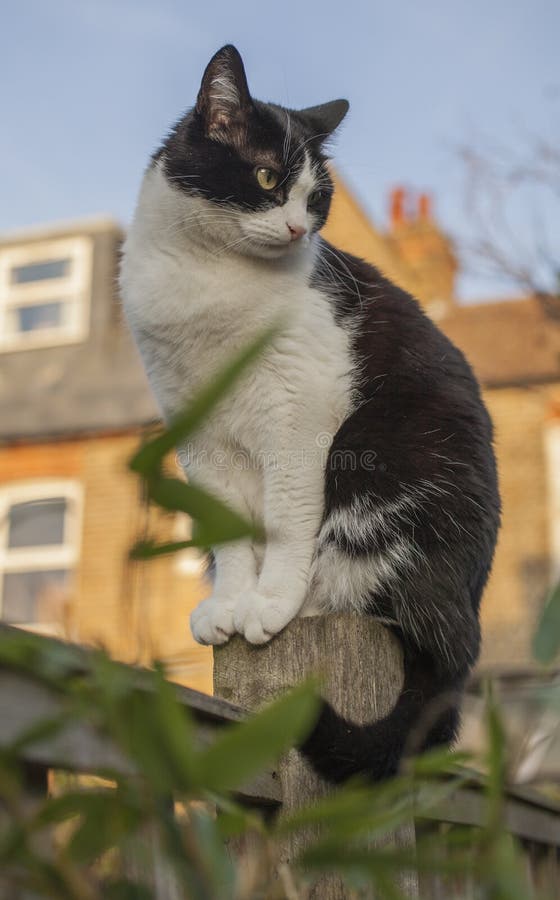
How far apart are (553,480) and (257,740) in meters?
9.46

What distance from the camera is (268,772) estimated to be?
4.61ft

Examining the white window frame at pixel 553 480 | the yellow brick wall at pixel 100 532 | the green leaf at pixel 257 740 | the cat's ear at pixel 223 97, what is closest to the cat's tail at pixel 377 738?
the green leaf at pixel 257 740

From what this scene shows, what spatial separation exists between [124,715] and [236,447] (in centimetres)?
155

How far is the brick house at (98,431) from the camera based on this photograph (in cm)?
888

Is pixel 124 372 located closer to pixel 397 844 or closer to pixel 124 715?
pixel 397 844

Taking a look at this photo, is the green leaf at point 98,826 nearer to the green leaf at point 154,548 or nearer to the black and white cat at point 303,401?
the green leaf at point 154,548

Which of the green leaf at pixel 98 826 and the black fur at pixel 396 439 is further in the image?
the black fur at pixel 396 439

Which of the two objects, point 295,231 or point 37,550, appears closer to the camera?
point 295,231

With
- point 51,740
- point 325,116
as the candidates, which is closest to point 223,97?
point 325,116

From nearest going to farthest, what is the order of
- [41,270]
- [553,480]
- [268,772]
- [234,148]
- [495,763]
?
1. [495,763]
2. [268,772]
3. [234,148]
4. [553,480]
5. [41,270]

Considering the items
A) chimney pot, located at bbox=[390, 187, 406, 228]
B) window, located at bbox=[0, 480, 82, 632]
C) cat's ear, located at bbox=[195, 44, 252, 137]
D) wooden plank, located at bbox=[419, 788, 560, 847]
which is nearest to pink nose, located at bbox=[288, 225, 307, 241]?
cat's ear, located at bbox=[195, 44, 252, 137]

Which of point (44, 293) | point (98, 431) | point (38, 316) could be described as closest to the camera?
point (98, 431)

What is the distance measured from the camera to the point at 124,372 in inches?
368

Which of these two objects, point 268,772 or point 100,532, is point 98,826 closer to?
point 268,772
